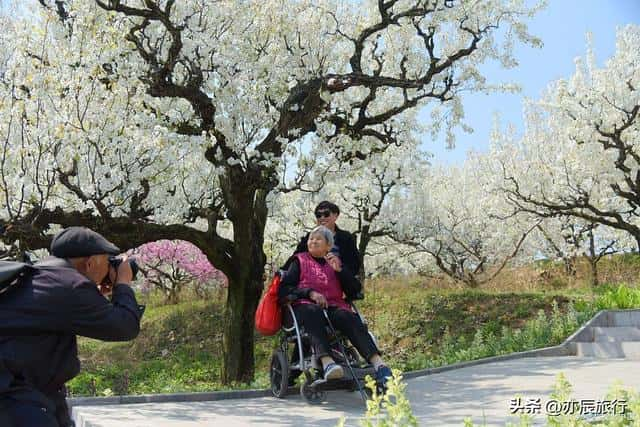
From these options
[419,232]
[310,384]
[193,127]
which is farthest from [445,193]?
[310,384]

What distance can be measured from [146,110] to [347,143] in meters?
3.33

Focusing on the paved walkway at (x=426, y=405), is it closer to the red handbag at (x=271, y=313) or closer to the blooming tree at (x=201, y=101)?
the red handbag at (x=271, y=313)

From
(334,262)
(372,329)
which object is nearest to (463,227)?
(372,329)

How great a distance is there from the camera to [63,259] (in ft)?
10.0

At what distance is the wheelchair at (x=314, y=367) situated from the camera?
557 centimetres

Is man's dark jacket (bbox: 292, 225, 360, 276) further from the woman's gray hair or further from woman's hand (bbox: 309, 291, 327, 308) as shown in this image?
woman's hand (bbox: 309, 291, 327, 308)

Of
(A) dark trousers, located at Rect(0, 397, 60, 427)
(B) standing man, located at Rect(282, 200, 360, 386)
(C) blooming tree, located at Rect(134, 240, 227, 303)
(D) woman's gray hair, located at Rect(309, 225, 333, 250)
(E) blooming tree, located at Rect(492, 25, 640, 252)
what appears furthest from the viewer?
(C) blooming tree, located at Rect(134, 240, 227, 303)

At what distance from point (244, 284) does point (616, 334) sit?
16.6 ft

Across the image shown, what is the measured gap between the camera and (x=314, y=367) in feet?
18.3

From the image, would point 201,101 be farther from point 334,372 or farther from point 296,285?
point 334,372

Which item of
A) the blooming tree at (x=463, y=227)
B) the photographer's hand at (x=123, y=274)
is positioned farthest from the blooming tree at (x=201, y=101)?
the blooming tree at (x=463, y=227)

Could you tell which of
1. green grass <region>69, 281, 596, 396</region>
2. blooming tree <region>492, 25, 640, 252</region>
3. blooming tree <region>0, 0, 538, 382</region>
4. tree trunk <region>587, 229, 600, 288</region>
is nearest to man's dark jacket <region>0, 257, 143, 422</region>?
blooming tree <region>0, 0, 538, 382</region>

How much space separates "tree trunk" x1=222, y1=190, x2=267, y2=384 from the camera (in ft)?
31.3

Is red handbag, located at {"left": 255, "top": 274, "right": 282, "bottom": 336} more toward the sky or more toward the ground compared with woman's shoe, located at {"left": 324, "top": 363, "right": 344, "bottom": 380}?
more toward the sky
